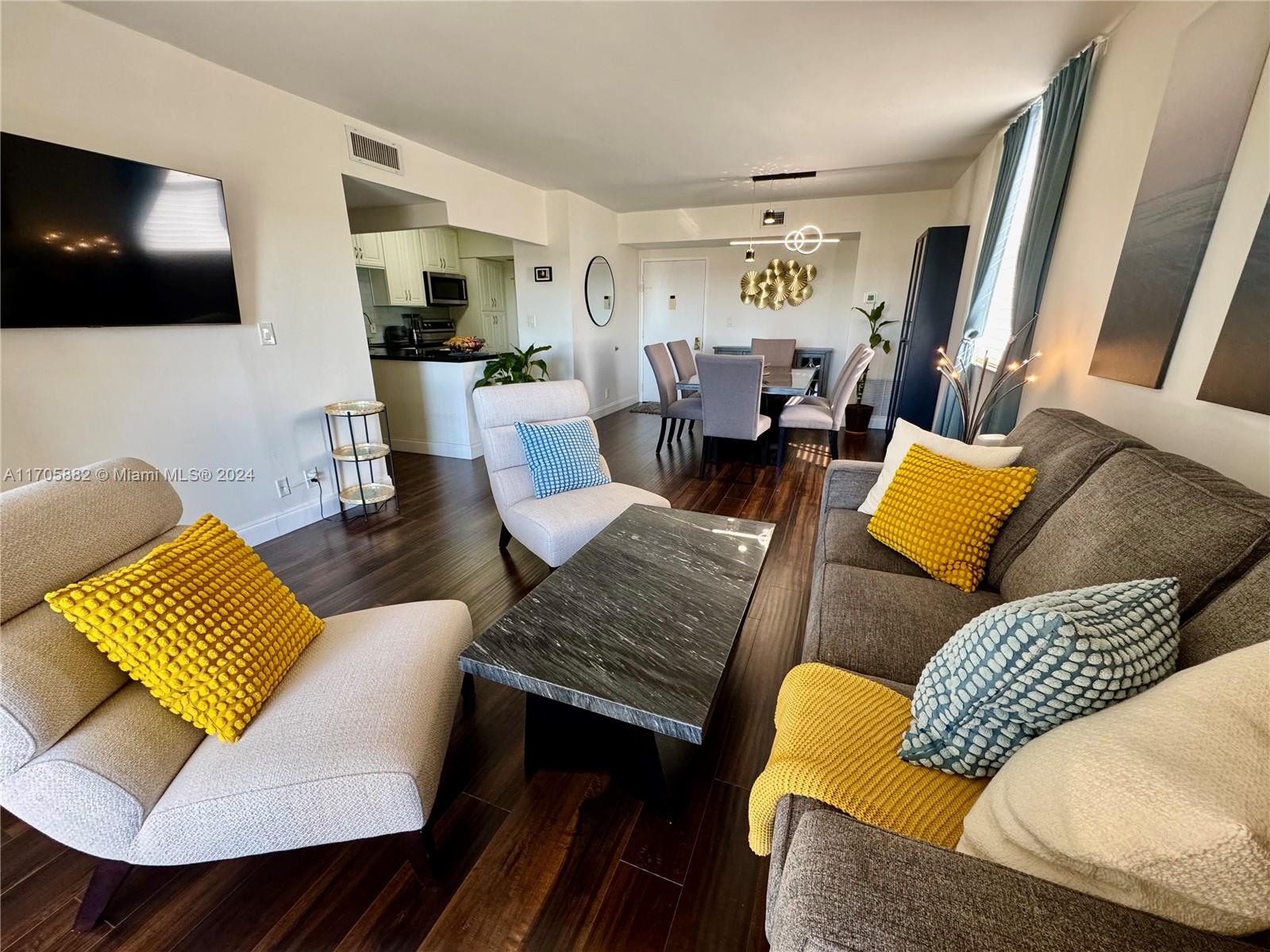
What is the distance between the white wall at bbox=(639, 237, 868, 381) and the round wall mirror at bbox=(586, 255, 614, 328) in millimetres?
1141

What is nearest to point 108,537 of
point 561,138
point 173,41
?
point 173,41

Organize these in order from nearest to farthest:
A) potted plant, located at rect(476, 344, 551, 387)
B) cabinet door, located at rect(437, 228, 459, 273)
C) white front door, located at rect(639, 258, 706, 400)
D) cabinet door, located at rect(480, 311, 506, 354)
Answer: potted plant, located at rect(476, 344, 551, 387), cabinet door, located at rect(437, 228, 459, 273), white front door, located at rect(639, 258, 706, 400), cabinet door, located at rect(480, 311, 506, 354)

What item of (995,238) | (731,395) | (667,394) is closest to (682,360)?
(667,394)

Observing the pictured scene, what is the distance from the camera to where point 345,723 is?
1.03 meters

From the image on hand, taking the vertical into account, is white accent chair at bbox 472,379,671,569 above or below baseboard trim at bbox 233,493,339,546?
above

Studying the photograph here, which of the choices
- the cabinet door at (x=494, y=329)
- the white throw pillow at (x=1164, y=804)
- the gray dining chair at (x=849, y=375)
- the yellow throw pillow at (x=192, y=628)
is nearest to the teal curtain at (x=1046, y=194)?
the gray dining chair at (x=849, y=375)

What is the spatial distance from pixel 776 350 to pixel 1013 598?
16.1 feet

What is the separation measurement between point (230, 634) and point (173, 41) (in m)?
Answer: 2.73

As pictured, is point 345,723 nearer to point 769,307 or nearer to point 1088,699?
point 1088,699

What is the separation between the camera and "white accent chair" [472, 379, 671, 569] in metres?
2.12

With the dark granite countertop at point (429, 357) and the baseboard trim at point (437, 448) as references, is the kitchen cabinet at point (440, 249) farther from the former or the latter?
the baseboard trim at point (437, 448)

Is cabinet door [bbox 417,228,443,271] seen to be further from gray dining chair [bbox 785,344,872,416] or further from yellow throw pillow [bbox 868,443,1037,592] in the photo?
yellow throw pillow [bbox 868,443,1037,592]

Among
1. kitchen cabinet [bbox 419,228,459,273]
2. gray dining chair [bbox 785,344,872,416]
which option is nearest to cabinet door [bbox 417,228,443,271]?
kitchen cabinet [bbox 419,228,459,273]

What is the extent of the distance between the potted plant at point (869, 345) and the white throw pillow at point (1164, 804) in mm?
4974
